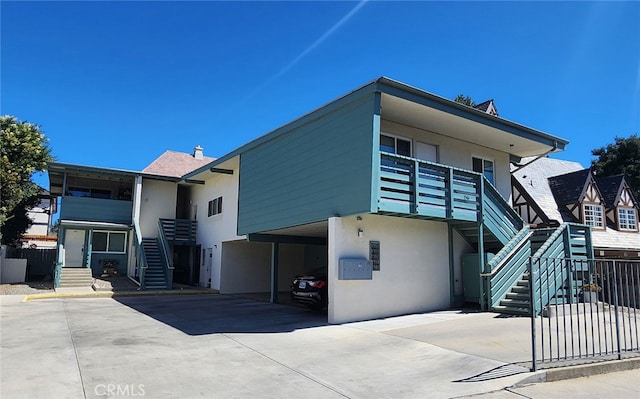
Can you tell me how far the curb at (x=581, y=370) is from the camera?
5.61 metres

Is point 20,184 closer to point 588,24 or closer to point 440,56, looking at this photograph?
point 440,56

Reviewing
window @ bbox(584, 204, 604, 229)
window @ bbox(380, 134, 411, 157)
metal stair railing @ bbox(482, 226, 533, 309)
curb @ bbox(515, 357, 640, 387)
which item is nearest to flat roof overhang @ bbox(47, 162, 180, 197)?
window @ bbox(380, 134, 411, 157)

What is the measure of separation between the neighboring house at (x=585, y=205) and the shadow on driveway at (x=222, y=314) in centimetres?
1425

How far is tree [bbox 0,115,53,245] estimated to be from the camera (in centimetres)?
1898

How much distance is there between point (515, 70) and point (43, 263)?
2651 cm

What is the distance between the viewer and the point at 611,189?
25578 millimetres

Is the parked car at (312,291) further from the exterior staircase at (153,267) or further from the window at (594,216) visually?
the window at (594,216)

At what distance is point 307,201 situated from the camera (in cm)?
1254

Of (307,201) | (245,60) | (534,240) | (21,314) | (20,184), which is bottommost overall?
(21,314)

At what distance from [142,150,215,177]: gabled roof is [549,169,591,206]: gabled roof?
69.7 feet

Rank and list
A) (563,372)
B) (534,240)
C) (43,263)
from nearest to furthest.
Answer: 1. (563,372)
2. (534,240)
3. (43,263)

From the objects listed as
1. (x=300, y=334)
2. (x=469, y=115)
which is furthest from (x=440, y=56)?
(x=300, y=334)

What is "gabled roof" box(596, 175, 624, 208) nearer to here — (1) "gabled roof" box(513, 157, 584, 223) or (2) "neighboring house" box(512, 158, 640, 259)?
(2) "neighboring house" box(512, 158, 640, 259)

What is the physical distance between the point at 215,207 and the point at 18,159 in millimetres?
9312
